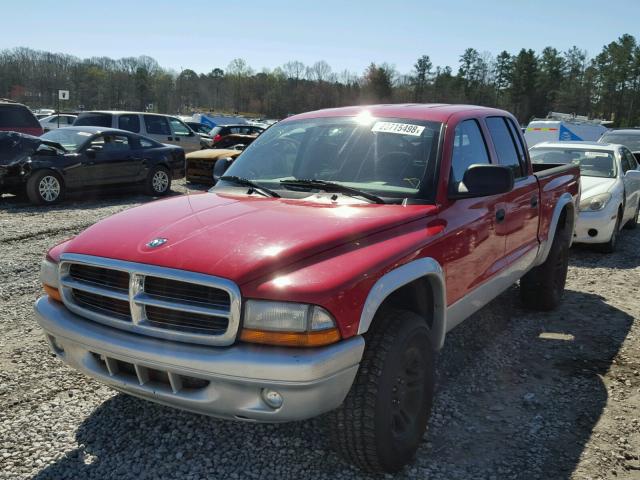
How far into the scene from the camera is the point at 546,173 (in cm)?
514

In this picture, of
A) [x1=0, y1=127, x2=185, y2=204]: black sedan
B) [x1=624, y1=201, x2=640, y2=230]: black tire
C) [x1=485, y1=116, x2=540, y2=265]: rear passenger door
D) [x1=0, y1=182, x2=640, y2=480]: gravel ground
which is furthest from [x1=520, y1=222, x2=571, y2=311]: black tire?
[x1=0, y1=127, x2=185, y2=204]: black sedan

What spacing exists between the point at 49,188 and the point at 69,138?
1.45 meters

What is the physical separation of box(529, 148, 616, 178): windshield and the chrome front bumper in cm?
774

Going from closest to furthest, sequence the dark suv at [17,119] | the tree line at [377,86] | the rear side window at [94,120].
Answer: the dark suv at [17,119]
the rear side window at [94,120]
the tree line at [377,86]

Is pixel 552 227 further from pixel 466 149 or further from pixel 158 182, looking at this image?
pixel 158 182

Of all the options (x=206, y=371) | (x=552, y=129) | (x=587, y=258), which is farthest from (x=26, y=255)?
(x=552, y=129)

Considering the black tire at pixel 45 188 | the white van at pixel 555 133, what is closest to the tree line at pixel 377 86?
the white van at pixel 555 133

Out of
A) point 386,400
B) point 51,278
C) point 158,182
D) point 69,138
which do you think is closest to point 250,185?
point 51,278

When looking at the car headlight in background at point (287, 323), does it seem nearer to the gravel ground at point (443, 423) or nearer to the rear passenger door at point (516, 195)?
the gravel ground at point (443, 423)

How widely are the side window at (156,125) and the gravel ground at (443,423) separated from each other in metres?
11.7

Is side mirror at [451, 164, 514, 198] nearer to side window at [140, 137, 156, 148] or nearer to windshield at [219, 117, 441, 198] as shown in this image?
windshield at [219, 117, 441, 198]

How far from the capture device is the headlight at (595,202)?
7934mm

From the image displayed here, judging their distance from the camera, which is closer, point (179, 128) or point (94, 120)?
point (94, 120)

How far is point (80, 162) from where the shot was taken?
37.4ft
